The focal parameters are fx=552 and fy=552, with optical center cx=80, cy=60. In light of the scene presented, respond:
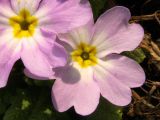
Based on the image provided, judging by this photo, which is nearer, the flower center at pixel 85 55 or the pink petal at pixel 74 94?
the pink petal at pixel 74 94

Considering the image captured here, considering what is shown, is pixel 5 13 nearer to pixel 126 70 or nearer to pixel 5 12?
pixel 5 12

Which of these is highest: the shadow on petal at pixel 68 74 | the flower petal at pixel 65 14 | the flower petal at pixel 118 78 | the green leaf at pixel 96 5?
the flower petal at pixel 65 14

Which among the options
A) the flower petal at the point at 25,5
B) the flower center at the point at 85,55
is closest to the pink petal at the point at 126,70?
the flower center at the point at 85,55

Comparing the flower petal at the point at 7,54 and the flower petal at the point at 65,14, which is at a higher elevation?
the flower petal at the point at 65,14

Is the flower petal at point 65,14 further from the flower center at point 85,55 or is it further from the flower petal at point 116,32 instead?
the flower center at point 85,55

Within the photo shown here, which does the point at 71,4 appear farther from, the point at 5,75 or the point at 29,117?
the point at 29,117

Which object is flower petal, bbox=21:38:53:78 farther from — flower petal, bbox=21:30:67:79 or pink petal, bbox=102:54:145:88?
pink petal, bbox=102:54:145:88

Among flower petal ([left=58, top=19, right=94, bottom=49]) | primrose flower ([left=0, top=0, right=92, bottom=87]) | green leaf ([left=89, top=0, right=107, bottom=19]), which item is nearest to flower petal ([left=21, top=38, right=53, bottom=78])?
primrose flower ([left=0, top=0, right=92, bottom=87])

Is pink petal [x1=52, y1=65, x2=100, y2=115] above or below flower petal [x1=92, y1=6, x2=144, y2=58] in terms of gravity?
below
